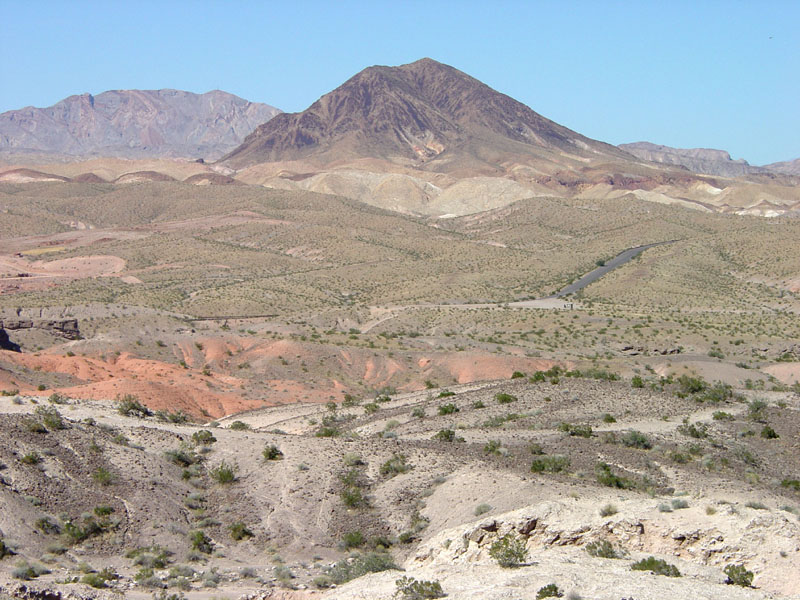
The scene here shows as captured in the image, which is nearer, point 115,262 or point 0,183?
point 115,262

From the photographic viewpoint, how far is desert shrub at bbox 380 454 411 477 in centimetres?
2252

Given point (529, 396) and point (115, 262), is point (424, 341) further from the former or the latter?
point (115, 262)

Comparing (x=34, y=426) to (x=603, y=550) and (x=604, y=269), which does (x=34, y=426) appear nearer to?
(x=603, y=550)

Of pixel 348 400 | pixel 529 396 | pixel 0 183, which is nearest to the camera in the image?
pixel 529 396

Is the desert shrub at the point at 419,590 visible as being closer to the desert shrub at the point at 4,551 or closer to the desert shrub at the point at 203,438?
the desert shrub at the point at 4,551

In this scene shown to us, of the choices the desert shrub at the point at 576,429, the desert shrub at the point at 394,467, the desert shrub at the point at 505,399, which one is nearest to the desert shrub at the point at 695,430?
the desert shrub at the point at 576,429

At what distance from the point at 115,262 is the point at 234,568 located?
91648 mm

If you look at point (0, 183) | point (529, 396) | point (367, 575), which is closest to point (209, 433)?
point (367, 575)

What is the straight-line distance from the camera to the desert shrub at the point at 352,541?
19109 mm

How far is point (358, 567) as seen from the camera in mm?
16703

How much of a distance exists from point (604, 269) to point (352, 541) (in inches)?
3283

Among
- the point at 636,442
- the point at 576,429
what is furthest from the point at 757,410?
the point at 576,429

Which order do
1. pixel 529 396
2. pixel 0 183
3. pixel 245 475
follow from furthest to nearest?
1. pixel 0 183
2. pixel 529 396
3. pixel 245 475

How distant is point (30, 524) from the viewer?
18344mm
